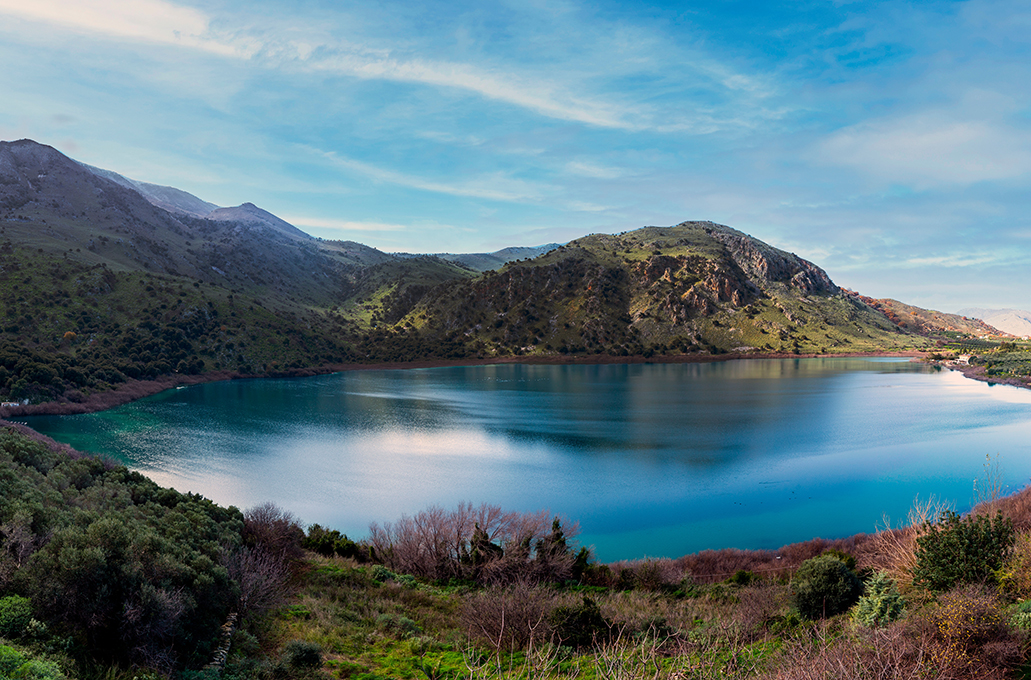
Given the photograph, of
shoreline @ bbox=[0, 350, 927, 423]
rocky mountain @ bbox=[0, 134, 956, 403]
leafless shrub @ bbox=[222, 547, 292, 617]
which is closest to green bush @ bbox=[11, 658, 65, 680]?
leafless shrub @ bbox=[222, 547, 292, 617]

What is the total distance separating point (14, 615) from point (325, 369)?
389 feet

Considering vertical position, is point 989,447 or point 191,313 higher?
point 191,313

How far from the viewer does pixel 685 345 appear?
156375mm

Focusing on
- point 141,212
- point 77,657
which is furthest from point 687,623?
point 141,212

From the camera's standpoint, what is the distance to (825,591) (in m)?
16.3

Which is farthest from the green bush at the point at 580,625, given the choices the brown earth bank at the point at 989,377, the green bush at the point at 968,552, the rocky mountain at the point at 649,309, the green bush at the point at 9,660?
the rocky mountain at the point at 649,309

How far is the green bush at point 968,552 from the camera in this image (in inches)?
560

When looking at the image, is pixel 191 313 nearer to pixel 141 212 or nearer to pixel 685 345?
pixel 141 212

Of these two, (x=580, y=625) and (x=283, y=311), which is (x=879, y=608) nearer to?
A: (x=580, y=625)

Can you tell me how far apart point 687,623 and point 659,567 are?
269 inches

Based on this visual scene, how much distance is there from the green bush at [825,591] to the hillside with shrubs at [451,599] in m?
0.06

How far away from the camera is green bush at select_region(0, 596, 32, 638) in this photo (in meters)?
9.50

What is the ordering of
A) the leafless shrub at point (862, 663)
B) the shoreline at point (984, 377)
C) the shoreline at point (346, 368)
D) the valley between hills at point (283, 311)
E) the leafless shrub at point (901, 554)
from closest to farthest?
the leafless shrub at point (862, 663) < the leafless shrub at point (901, 554) < the shoreline at point (346, 368) < the valley between hills at point (283, 311) < the shoreline at point (984, 377)

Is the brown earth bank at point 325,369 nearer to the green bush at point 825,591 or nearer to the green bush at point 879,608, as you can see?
the green bush at point 825,591
